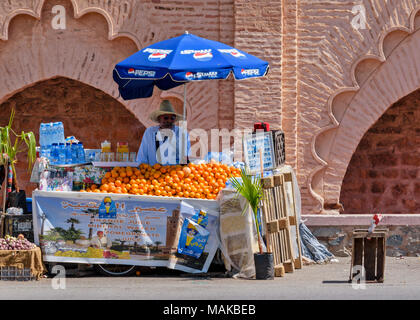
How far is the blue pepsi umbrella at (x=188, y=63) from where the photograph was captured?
425 inches

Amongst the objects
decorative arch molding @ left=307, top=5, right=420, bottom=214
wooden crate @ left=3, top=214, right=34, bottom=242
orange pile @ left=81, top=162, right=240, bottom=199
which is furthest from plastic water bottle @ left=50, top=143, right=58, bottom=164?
decorative arch molding @ left=307, top=5, right=420, bottom=214

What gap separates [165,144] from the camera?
37.7 feet

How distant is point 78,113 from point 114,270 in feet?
15.6

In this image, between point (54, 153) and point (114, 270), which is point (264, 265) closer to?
point (114, 270)

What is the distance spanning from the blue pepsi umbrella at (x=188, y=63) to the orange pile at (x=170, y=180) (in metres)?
1.06

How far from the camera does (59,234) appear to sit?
34.2 feet

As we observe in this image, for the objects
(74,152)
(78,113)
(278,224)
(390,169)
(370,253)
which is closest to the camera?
(370,253)

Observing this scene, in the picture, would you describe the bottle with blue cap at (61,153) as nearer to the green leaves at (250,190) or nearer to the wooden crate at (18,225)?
the wooden crate at (18,225)

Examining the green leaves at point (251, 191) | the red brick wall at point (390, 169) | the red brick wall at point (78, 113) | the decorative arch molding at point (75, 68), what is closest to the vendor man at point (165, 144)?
the green leaves at point (251, 191)

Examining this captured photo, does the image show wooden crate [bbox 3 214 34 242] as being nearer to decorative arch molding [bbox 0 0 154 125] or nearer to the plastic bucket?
the plastic bucket

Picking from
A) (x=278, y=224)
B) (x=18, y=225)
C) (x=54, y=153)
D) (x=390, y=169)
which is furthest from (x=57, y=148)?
(x=390, y=169)

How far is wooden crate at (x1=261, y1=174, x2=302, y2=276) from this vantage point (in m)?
10.4

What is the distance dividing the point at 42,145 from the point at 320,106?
4490mm

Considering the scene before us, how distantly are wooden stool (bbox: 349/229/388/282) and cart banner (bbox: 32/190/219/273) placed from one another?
169 cm
